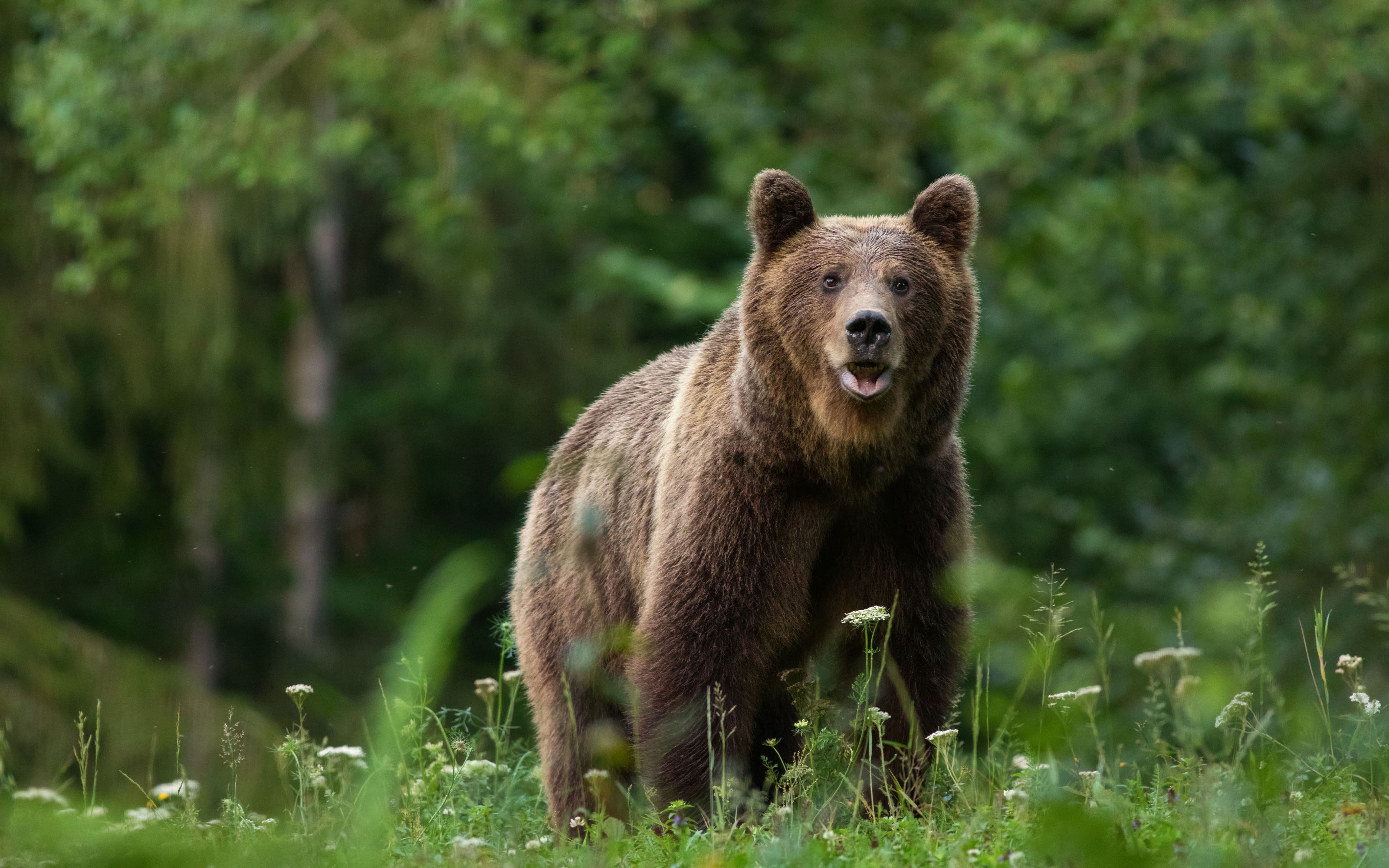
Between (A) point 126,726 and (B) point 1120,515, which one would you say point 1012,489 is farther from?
(A) point 126,726

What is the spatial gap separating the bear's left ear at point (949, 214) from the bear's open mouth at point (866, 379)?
67 cm

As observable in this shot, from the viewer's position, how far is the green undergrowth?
9.91 feet

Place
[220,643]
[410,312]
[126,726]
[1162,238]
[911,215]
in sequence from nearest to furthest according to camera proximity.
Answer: [911,215], [126,726], [1162,238], [220,643], [410,312]

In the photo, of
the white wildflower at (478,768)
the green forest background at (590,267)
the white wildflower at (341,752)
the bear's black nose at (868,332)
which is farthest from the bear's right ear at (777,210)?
the green forest background at (590,267)

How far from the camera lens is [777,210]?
16.7ft

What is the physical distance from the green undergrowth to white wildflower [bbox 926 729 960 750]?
0.02 m

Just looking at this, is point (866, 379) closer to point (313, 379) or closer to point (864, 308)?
point (864, 308)

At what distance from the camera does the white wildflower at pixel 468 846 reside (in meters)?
3.43

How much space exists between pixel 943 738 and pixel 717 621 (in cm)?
71

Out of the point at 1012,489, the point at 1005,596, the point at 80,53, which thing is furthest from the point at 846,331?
the point at 1012,489

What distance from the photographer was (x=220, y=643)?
15883mm

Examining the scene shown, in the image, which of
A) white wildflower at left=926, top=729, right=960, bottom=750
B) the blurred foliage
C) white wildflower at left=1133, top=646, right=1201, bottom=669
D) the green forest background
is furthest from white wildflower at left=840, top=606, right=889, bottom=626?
the blurred foliage

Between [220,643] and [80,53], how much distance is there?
23.0ft

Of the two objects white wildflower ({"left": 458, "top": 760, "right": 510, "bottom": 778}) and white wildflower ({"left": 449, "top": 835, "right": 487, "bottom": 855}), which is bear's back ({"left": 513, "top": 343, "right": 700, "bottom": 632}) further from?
white wildflower ({"left": 449, "top": 835, "right": 487, "bottom": 855})
